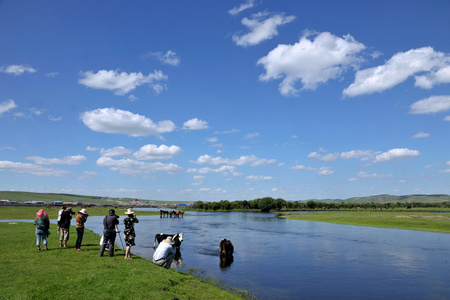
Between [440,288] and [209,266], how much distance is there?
1656 centimetres

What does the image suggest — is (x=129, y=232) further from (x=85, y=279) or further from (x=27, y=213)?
(x=27, y=213)

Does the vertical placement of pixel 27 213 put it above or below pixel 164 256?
below

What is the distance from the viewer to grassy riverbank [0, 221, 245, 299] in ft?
35.8

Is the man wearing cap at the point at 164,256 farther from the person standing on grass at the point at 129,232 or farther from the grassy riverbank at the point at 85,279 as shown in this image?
the person standing on grass at the point at 129,232

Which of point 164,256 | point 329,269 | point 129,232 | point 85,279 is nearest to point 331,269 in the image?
point 329,269

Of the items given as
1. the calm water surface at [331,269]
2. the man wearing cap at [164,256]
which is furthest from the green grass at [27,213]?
the man wearing cap at [164,256]

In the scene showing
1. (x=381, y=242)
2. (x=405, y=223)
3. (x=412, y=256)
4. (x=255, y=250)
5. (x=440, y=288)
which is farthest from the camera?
(x=405, y=223)

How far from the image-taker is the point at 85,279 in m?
12.3

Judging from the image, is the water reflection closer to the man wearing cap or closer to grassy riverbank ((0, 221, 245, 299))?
the man wearing cap

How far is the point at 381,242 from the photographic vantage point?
132 feet

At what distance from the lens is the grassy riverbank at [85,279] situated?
429 inches

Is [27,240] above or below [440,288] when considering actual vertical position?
above

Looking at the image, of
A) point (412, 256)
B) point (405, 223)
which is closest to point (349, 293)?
point (412, 256)

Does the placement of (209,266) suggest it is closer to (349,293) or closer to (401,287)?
(349,293)
